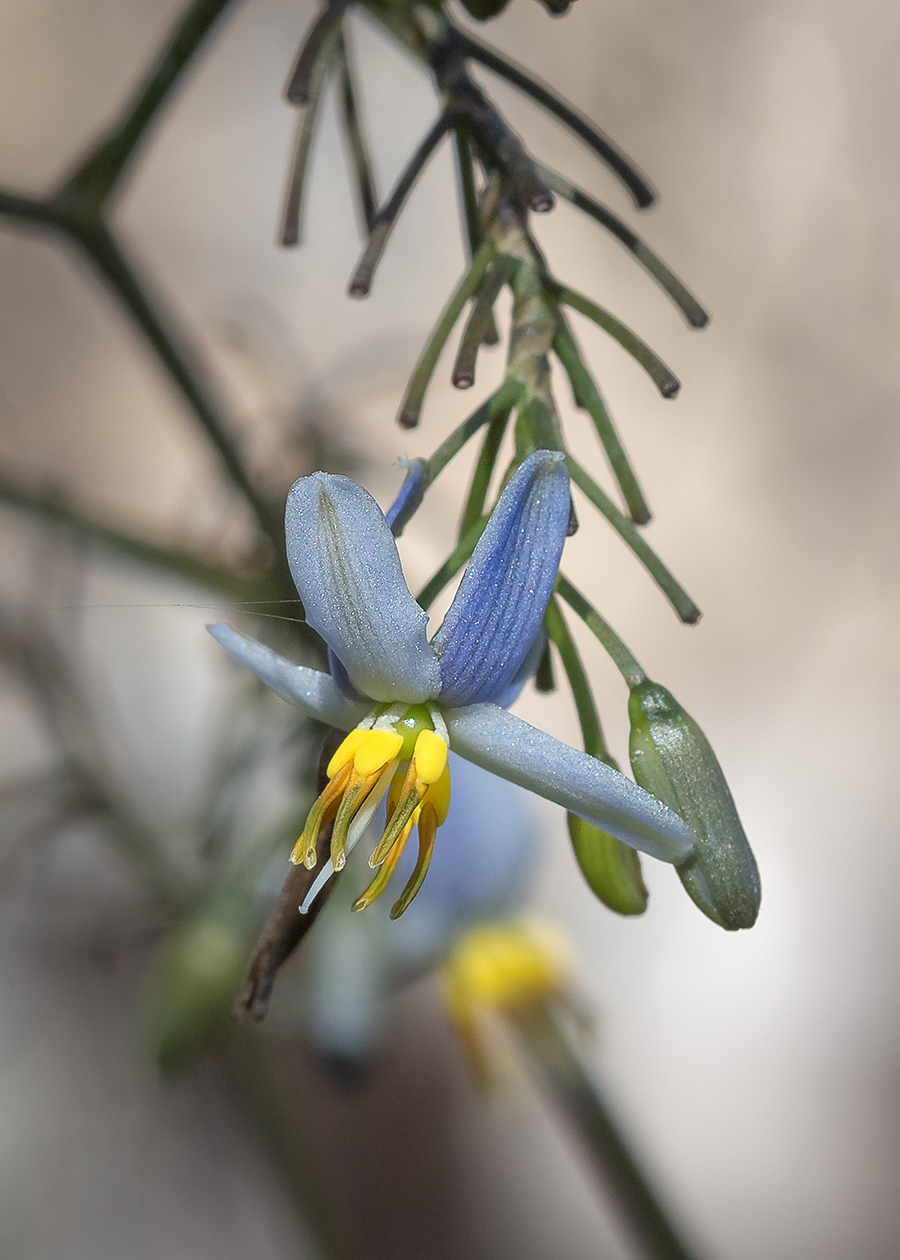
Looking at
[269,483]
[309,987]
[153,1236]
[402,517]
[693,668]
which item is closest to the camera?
[402,517]

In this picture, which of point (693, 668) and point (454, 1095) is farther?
point (693, 668)

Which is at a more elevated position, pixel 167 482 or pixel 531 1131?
pixel 167 482

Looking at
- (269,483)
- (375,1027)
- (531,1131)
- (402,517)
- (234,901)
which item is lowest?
(531,1131)

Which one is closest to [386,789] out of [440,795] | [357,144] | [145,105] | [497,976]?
[440,795]

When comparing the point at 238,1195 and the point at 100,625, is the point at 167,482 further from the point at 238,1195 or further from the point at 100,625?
the point at 238,1195

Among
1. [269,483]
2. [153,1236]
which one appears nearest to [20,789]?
[269,483]

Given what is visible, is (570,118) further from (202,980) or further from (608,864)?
(202,980)
